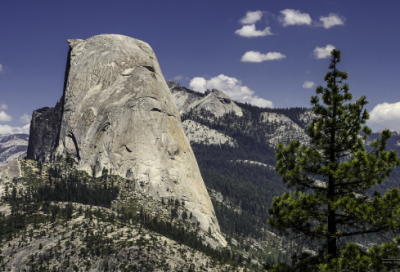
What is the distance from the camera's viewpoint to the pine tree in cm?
1752

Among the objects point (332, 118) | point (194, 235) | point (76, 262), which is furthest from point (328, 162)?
point (194, 235)

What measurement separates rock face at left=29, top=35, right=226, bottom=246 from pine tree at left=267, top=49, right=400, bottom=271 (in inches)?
4436

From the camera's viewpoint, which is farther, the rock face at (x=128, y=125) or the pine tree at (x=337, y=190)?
the rock face at (x=128, y=125)

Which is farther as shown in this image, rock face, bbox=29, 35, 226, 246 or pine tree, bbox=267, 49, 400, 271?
rock face, bbox=29, 35, 226, 246

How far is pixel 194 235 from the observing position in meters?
115

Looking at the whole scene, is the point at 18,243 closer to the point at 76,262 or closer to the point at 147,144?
the point at 76,262

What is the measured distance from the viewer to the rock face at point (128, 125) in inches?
5251

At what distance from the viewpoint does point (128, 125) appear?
137375 millimetres

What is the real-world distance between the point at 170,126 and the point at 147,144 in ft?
48.0

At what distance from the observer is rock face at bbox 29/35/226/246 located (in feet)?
438

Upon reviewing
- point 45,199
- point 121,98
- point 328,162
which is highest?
point 121,98

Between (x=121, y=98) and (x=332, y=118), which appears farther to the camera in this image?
(x=121, y=98)

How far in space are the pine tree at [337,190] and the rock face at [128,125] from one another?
112673mm

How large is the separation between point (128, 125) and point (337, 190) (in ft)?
406
